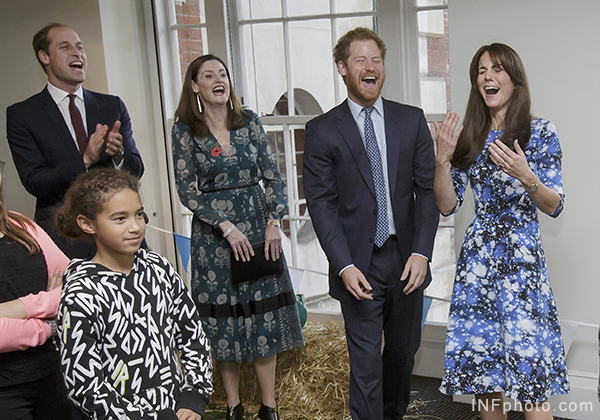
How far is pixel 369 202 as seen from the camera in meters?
2.49

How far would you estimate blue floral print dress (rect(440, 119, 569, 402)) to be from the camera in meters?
2.36

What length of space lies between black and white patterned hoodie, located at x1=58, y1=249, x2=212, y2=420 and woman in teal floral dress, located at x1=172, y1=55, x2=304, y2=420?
3.30 feet

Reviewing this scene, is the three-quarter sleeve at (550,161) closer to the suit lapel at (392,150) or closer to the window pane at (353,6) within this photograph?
the suit lapel at (392,150)

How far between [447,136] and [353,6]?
1549 millimetres

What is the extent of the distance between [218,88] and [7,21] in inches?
76.7

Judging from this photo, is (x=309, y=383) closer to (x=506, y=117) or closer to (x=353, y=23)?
(x=506, y=117)

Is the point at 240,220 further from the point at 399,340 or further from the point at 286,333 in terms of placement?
the point at 399,340

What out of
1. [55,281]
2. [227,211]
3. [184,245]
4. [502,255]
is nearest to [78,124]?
[227,211]

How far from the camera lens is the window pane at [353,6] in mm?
3637

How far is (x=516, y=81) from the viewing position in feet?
7.95

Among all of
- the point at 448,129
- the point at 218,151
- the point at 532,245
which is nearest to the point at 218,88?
the point at 218,151

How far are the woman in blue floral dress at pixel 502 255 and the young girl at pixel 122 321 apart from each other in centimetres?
106

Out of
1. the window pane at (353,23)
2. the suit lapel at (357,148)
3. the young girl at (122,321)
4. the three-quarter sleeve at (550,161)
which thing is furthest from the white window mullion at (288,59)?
the young girl at (122,321)

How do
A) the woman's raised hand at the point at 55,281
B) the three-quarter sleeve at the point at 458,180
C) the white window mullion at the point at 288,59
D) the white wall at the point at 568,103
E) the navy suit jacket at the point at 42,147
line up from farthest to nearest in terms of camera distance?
the white window mullion at the point at 288,59 < the navy suit jacket at the point at 42,147 < the white wall at the point at 568,103 < the three-quarter sleeve at the point at 458,180 < the woman's raised hand at the point at 55,281
